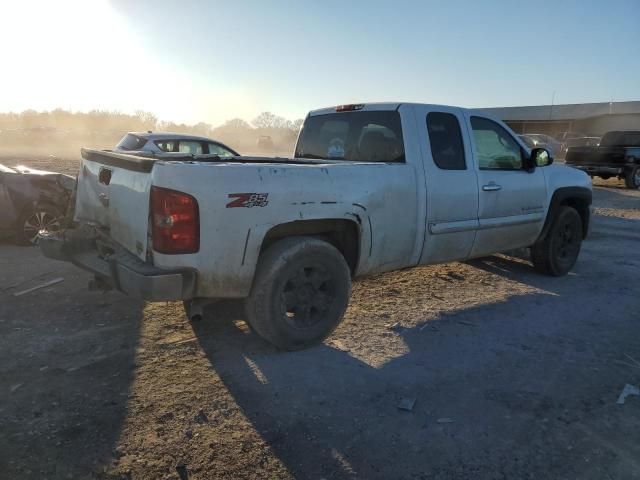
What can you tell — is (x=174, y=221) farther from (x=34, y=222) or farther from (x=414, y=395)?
(x=34, y=222)

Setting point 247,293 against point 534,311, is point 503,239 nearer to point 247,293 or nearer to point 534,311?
point 534,311

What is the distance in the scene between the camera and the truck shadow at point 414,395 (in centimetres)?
259

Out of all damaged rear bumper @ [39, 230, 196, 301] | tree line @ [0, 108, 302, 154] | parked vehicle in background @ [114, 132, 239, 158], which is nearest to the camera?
damaged rear bumper @ [39, 230, 196, 301]

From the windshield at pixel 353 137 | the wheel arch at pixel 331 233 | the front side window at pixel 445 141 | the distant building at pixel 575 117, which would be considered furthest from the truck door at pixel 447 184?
the distant building at pixel 575 117

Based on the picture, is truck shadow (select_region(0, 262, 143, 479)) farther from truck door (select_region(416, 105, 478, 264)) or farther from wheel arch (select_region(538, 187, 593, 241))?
wheel arch (select_region(538, 187, 593, 241))

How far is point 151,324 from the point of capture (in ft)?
14.0

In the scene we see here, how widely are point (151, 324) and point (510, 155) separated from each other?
4.06m

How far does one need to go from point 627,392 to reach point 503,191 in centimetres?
239

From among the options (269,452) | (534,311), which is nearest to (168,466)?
(269,452)

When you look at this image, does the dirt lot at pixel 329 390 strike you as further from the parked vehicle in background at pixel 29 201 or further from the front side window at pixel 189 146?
the front side window at pixel 189 146

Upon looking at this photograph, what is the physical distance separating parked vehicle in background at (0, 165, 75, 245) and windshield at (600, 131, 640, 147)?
19.2 meters

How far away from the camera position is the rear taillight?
3.12 metres

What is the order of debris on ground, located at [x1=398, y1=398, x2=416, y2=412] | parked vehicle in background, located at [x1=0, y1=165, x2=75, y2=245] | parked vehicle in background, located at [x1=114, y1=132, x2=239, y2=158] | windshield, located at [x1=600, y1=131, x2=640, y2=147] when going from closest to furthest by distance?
debris on ground, located at [x1=398, y1=398, x2=416, y2=412] < parked vehicle in background, located at [x1=0, y1=165, x2=75, y2=245] < parked vehicle in background, located at [x1=114, y1=132, x2=239, y2=158] < windshield, located at [x1=600, y1=131, x2=640, y2=147]

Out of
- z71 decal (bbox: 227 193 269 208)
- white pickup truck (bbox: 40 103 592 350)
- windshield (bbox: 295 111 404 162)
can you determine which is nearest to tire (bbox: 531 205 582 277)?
white pickup truck (bbox: 40 103 592 350)
